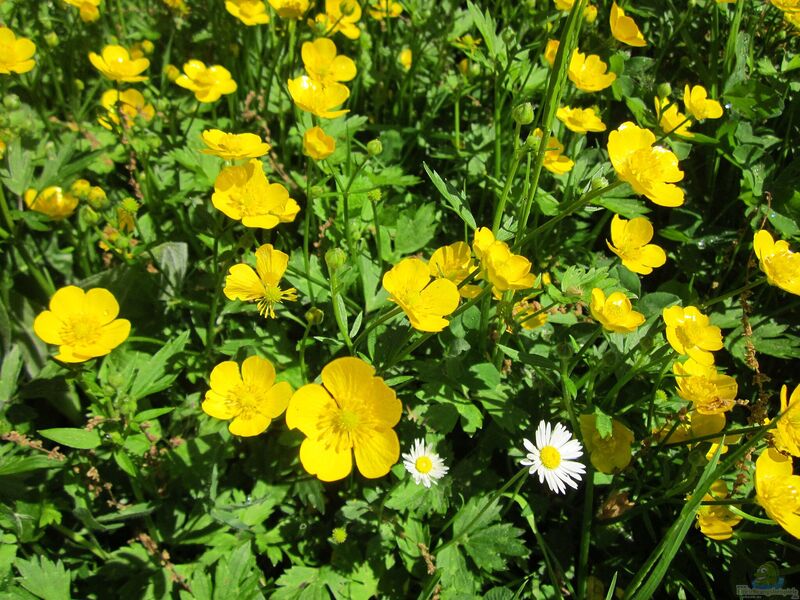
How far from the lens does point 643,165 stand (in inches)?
67.6

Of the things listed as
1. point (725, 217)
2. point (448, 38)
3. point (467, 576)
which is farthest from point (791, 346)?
point (448, 38)

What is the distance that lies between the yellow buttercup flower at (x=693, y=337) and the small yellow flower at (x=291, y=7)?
1.73m

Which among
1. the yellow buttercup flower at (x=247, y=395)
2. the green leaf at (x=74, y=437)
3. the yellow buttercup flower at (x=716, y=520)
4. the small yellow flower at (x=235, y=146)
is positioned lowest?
the yellow buttercup flower at (x=716, y=520)

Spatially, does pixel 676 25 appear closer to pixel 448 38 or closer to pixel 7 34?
pixel 448 38

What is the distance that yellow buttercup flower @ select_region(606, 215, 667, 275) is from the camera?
197 centimetres

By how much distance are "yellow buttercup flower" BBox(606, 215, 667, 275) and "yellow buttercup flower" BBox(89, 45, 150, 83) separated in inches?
72.6

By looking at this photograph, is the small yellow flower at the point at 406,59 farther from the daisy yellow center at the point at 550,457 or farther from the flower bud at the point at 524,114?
the daisy yellow center at the point at 550,457

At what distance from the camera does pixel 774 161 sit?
2.52m

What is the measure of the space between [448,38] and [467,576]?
2.16 meters

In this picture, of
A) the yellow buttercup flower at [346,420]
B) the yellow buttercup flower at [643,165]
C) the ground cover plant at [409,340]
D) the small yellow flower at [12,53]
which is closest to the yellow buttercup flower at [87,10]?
the ground cover plant at [409,340]

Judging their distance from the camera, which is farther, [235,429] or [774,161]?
[774,161]

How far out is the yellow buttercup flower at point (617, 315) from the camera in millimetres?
1700

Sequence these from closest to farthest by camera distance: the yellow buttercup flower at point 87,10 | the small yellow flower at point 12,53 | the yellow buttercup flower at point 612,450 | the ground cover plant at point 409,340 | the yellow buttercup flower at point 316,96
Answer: the ground cover plant at point 409,340
the yellow buttercup flower at point 612,450
the yellow buttercup flower at point 316,96
the small yellow flower at point 12,53
the yellow buttercup flower at point 87,10

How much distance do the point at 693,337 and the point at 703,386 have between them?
0.77 feet
